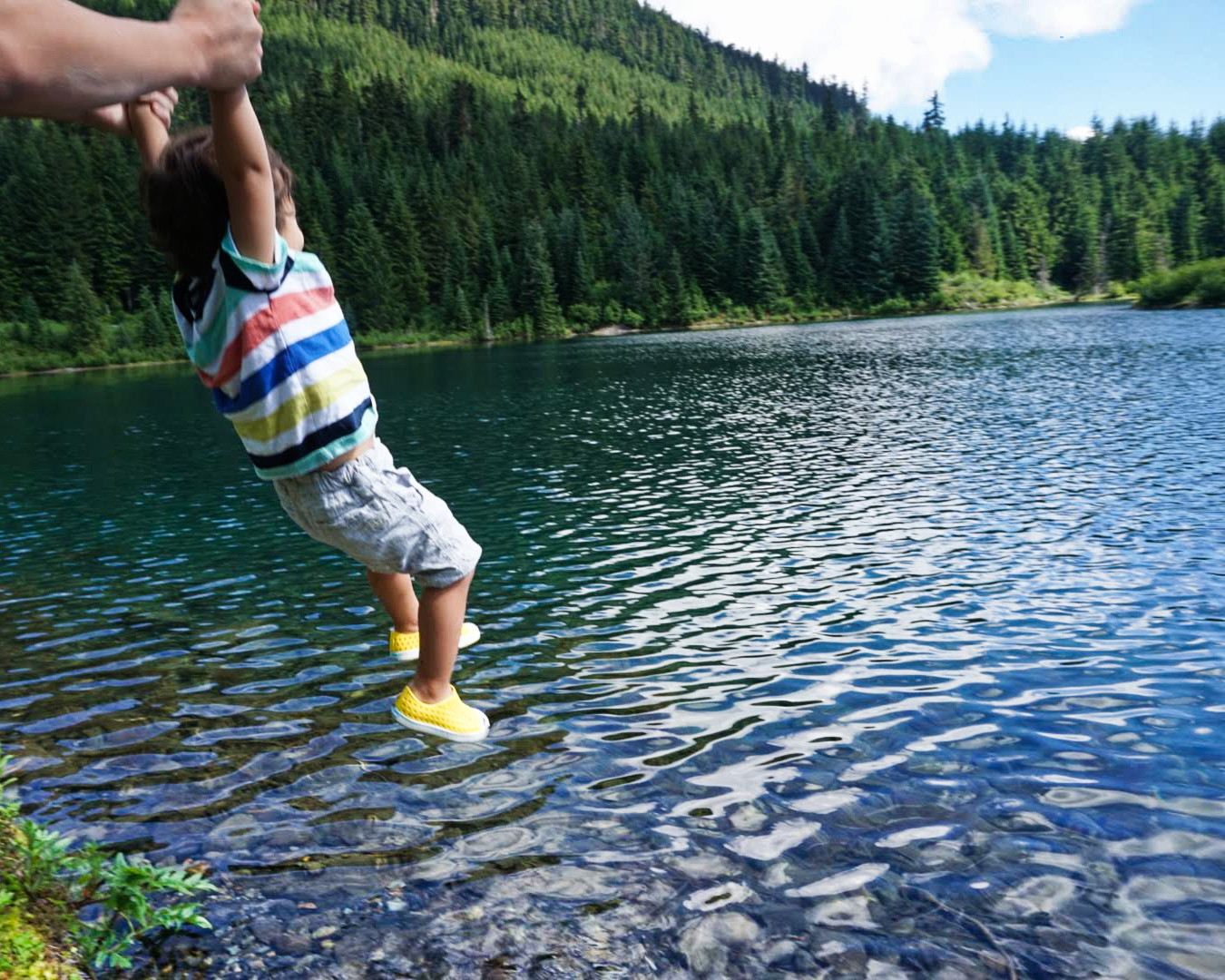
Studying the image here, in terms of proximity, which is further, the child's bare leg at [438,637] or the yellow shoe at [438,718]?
the yellow shoe at [438,718]

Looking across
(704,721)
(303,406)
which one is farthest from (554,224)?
(303,406)

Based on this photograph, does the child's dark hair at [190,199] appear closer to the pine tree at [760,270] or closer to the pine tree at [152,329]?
the pine tree at [152,329]

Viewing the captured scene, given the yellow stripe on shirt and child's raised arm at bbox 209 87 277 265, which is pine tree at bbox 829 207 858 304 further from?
child's raised arm at bbox 209 87 277 265

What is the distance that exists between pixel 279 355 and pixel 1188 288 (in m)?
95.0

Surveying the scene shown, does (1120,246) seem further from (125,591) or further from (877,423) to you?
(125,591)

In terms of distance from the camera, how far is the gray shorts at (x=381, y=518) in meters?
4.14

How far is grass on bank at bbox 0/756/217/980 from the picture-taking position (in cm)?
371

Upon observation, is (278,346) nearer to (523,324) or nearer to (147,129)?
(147,129)

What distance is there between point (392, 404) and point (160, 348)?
7473 cm

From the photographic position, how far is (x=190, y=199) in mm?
3482

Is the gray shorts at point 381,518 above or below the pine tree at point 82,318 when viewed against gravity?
below

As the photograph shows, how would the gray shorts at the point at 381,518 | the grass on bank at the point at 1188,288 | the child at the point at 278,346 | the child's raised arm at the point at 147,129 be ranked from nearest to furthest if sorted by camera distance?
the child at the point at 278,346
the child's raised arm at the point at 147,129
the gray shorts at the point at 381,518
the grass on bank at the point at 1188,288

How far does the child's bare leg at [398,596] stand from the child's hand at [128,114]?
2535mm

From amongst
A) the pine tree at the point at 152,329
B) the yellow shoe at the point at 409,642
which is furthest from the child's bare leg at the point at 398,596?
the pine tree at the point at 152,329
